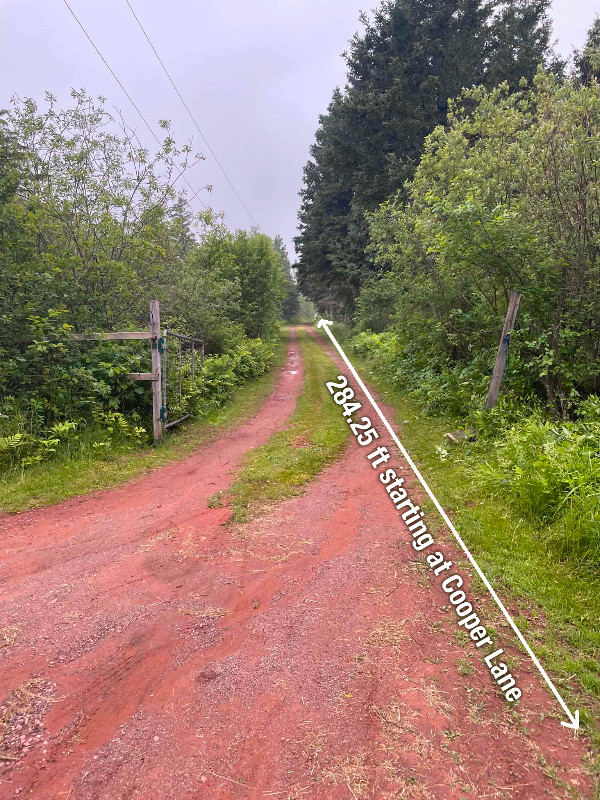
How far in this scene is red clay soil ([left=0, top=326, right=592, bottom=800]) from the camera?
2076 mm

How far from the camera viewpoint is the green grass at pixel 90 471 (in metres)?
5.75

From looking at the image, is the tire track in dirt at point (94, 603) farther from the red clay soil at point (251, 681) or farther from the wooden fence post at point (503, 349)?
the wooden fence post at point (503, 349)

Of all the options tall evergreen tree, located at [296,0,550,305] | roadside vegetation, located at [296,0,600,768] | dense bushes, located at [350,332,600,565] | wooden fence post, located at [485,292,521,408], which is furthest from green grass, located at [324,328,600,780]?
tall evergreen tree, located at [296,0,550,305]

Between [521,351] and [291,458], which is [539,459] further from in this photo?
[291,458]

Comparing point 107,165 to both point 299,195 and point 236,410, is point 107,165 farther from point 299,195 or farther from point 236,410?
point 299,195

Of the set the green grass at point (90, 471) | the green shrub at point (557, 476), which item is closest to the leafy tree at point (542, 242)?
the green shrub at point (557, 476)

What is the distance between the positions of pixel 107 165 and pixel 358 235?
54.5 ft

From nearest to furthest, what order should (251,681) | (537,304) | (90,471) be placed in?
(251,681) → (90,471) → (537,304)

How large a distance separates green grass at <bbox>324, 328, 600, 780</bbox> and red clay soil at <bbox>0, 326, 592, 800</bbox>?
218 millimetres

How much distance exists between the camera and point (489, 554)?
406 centimetres

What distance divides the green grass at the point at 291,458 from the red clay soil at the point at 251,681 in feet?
3.20

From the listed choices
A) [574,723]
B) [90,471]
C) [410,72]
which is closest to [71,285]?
[90,471]

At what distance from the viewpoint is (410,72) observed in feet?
72.5

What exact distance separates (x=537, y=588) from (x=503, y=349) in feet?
15.9
